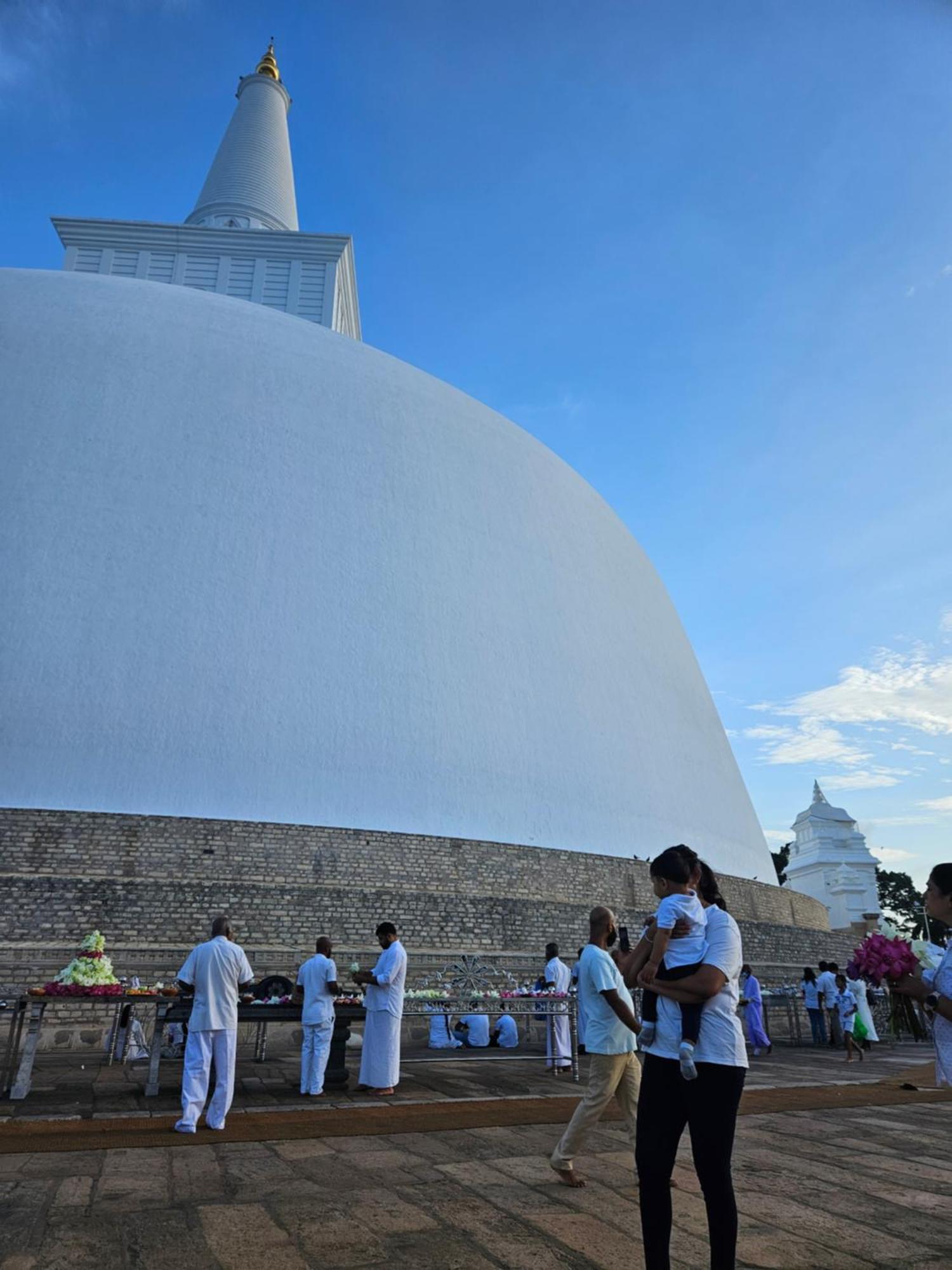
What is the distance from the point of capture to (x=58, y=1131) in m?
4.25

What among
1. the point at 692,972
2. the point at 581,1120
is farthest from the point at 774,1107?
the point at 692,972

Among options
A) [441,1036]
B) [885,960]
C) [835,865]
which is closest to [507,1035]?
[441,1036]

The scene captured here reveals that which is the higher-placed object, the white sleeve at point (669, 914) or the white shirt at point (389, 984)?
the white sleeve at point (669, 914)

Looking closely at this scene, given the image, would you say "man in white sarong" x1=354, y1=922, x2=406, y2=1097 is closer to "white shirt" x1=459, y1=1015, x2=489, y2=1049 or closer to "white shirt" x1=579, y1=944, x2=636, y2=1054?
"white shirt" x1=579, y1=944, x2=636, y2=1054

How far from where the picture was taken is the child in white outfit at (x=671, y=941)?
2.45 metres

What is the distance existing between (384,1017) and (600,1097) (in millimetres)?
2829

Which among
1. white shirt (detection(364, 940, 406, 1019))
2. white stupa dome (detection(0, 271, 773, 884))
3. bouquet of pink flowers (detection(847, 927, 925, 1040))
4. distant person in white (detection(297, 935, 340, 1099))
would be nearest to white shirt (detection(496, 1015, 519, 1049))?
white stupa dome (detection(0, 271, 773, 884))

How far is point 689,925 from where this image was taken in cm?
250

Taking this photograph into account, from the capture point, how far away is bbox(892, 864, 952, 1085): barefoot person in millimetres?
2393

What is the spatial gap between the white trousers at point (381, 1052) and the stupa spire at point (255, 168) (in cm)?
2471

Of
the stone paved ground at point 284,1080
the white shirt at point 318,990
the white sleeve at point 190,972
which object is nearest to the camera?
the white sleeve at point 190,972

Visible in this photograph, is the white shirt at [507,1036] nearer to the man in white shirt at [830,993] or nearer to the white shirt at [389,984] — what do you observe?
the white shirt at [389,984]

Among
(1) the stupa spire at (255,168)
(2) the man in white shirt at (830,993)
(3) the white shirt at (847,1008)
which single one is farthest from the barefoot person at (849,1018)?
(1) the stupa spire at (255,168)

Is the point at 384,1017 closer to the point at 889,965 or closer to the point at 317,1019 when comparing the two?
the point at 317,1019
